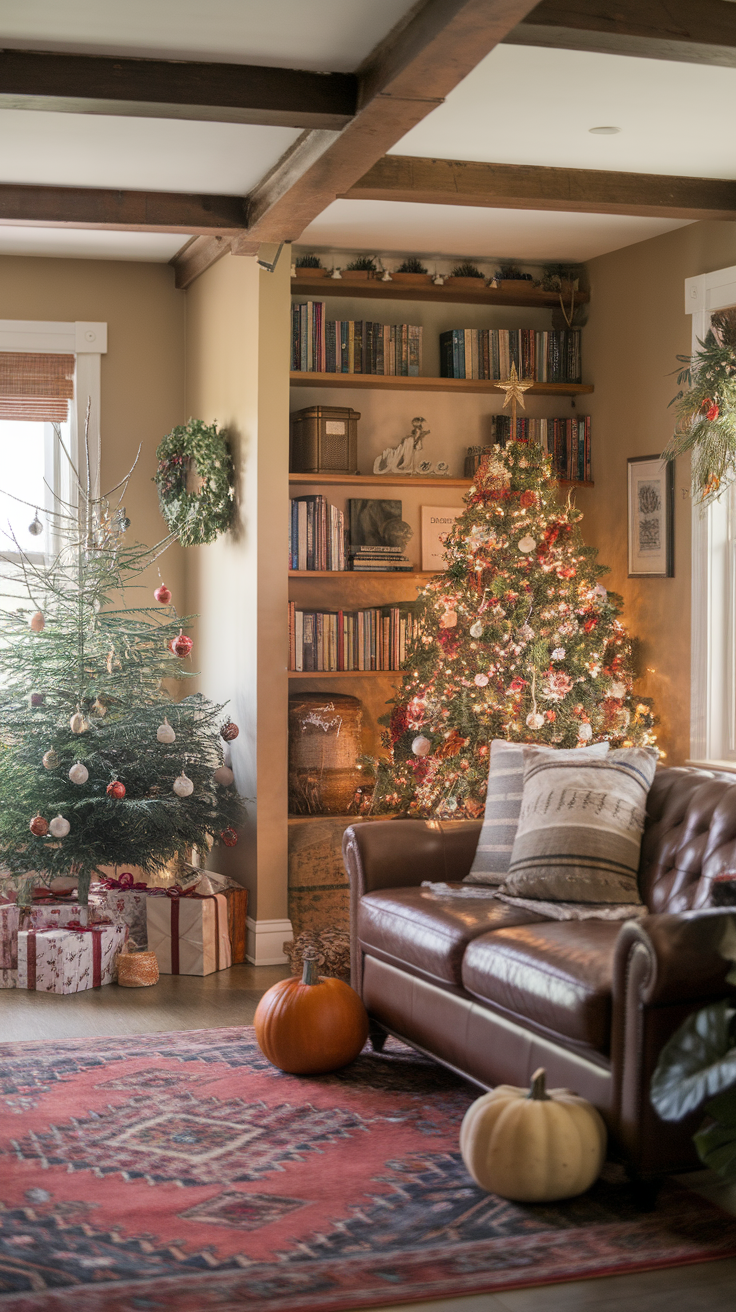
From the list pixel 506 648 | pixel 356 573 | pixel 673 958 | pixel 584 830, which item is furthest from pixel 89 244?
pixel 673 958

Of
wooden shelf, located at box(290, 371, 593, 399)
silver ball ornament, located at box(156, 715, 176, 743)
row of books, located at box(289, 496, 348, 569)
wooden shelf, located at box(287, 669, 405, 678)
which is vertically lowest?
silver ball ornament, located at box(156, 715, 176, 743)

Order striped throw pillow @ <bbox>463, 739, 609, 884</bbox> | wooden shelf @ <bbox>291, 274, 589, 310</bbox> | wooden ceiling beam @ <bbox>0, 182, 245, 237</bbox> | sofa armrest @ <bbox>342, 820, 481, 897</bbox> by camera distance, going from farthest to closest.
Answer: wooden shelf @ <bbox>291, 274, 589, 310</bbox>
wooden ceiling beam @ <bbox>0, 182, 245, 237</bbox>
sofa armrest @ <bbox>342, 820, 481, 897</bbox>
striped throw pillow @ <bbox>463, 739, 609, 884</bbox>

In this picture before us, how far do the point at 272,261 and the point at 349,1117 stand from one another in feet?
10.3

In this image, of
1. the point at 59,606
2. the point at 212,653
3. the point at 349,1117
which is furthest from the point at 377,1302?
the point at 212,653

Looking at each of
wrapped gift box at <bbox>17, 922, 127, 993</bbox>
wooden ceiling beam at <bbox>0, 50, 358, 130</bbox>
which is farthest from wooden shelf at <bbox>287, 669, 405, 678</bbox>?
wooden ceiling beam at <bbox>0, 50, 358, 130</bbox>

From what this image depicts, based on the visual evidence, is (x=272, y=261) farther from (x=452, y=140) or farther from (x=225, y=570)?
(x=225, y=570)

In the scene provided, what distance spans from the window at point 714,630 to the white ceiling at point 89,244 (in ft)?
7.90

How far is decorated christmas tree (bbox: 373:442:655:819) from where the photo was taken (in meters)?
5.17

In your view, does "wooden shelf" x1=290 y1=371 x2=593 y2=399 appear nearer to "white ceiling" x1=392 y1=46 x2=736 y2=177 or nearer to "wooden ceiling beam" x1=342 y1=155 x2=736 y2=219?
"wooden ceiling beam" x1=342 y1=155 x2=736 y2=219

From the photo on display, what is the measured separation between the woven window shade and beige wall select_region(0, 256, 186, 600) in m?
0.18

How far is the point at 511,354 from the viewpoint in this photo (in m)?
6.15

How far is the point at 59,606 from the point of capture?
17.5 feet

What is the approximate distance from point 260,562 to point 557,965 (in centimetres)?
259

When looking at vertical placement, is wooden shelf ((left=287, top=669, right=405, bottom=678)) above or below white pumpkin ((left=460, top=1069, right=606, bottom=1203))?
above
